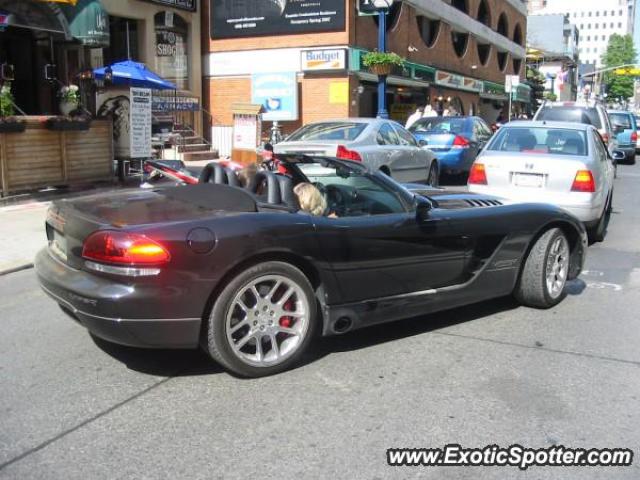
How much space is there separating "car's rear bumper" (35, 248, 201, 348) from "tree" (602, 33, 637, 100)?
12805 centimetres

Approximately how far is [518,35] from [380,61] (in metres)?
32.5

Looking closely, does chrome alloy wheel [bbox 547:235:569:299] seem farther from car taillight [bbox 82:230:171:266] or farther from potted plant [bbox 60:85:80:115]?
potted plant [bbox 60:85:80:115]

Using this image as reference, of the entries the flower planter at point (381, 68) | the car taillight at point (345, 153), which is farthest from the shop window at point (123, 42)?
the car taillight at point (345, 153)

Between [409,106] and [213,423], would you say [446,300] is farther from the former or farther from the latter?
[409,106]

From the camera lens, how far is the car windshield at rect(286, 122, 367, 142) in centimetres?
1166

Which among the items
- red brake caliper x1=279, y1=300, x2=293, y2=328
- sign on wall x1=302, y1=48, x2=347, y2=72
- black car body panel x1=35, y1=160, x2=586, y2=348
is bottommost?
red brake caliper x1=279, y1=300, x2=293, y2=328

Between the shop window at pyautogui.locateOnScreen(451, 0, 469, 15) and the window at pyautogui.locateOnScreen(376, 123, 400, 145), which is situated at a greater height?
the shop window at pyautogui.locateOnScreen(451, 0, 469, 15)

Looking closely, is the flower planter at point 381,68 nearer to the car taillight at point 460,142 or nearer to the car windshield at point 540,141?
the car taillight at point 460,142

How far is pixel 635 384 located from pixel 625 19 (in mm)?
183939

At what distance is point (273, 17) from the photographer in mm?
21453

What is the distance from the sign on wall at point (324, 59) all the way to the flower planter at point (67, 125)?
993 centimetres

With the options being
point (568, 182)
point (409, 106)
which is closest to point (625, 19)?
point (409, 106)

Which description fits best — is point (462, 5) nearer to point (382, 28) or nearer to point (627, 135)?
point (627, 135)

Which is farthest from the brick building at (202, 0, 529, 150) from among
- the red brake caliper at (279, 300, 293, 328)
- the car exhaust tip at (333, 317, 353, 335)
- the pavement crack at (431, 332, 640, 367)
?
the red brake caliper at (279, 300, 293, 328)
